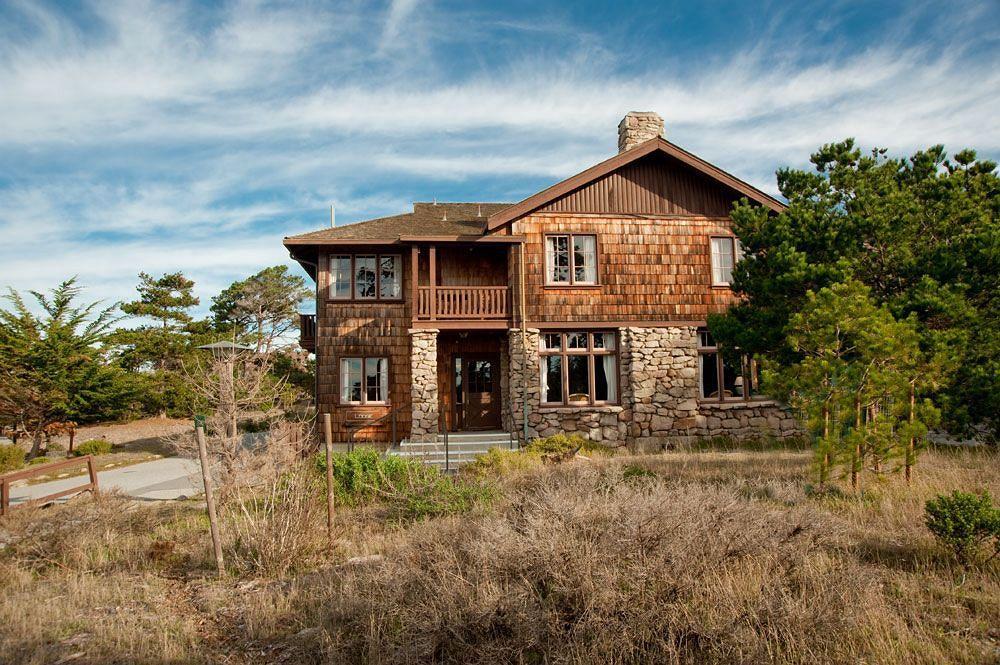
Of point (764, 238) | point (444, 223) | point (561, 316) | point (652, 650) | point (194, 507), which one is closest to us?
point (652, 650)

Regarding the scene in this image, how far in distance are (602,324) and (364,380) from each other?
656 cm

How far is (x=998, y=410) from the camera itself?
31.9 feet

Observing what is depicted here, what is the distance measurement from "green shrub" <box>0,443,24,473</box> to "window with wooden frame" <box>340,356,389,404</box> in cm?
764

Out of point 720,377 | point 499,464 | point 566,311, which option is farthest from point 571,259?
point 499,464

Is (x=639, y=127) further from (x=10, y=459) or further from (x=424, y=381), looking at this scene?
(x=10, y=459)

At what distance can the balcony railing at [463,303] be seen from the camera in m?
14.6

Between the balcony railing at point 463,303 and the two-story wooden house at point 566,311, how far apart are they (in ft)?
0.12

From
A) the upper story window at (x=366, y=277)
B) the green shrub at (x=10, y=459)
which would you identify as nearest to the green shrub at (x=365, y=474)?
the upper story window at (x=366, y=277)

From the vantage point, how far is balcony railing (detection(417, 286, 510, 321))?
14.6m

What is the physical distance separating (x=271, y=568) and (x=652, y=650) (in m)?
4.21

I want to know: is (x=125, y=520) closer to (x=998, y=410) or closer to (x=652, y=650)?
(x=652, y=650)

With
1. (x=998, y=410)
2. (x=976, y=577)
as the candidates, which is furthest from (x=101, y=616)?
(x=998, y=410)

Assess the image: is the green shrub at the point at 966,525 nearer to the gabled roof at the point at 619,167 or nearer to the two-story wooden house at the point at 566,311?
the two-story wooden house at the point at 566,311

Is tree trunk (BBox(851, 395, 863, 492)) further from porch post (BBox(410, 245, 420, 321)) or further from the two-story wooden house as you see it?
porch post (BBox(410, 245, 420, 321))
